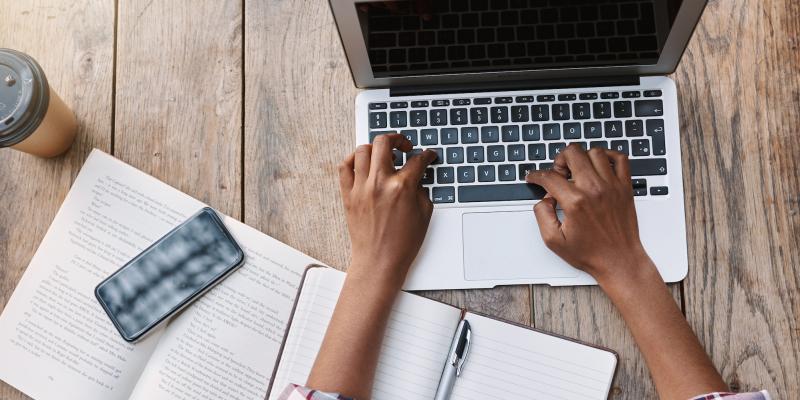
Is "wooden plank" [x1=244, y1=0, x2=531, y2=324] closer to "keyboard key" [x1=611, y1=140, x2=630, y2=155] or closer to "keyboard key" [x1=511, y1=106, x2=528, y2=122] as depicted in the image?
"keyboard key" [x1=511, y1=106, x2=528, y2=122]

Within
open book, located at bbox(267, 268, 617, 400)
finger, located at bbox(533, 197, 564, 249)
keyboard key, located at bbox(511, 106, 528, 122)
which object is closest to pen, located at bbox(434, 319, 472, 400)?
open book, located at bbox(267, 268, 617, 400)

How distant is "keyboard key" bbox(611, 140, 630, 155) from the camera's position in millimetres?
702

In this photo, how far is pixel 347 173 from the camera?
2.35 ft

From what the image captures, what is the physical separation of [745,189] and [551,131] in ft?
0.71

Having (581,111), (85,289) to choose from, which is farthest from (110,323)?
(581,111)

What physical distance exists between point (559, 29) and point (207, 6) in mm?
407

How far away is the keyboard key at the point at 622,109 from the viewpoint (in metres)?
0.71

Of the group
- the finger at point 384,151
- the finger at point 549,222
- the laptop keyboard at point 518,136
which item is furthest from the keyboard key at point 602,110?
the finger at point 384,151

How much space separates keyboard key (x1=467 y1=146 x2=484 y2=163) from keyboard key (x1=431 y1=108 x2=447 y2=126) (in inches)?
1.6

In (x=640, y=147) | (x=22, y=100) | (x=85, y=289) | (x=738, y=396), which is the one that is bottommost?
(x=738, y=396)

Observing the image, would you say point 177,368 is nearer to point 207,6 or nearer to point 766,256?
point 207,6

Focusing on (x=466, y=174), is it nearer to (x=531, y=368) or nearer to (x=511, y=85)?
(x=511, y=85)

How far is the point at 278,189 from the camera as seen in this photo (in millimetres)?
749

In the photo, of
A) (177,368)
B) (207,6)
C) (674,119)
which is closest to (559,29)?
(674,119)
